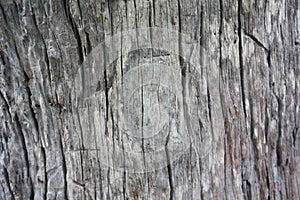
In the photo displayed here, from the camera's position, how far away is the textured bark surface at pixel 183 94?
4.28ft

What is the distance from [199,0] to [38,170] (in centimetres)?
78

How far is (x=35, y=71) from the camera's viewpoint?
4.34ft

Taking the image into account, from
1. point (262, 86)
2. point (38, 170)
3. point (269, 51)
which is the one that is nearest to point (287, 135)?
point (262, 86)

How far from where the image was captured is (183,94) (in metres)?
1.34

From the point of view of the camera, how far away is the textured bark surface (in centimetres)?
130

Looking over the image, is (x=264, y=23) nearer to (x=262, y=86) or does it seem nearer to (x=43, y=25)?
(x=262, y=86)

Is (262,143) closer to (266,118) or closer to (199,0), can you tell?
(266,118)

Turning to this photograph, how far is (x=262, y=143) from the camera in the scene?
1421 millimetres

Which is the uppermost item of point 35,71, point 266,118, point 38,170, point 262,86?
point 35,71

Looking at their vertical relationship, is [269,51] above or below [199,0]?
below

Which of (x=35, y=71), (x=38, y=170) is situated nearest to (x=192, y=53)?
(x=35, y=71)

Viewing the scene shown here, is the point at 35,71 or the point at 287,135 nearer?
the point at 35,71

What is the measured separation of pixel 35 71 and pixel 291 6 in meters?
0.90

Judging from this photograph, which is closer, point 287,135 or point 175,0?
point 175,0
